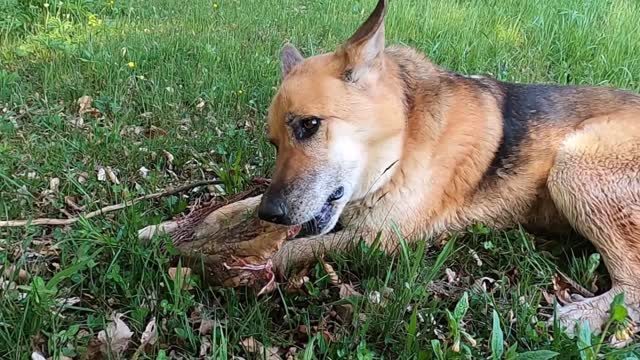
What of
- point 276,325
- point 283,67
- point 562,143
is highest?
point 283,67

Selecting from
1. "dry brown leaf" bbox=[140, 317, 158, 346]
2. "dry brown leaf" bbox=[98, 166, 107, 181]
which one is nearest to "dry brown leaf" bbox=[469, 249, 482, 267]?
"dry brown leaf" bbox=[140, 317, 158, 346]

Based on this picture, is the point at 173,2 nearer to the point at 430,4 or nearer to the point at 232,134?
the point at 430,4

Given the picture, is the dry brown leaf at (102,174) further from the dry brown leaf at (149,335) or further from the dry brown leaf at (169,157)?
the dry brown leaf at (149,335)

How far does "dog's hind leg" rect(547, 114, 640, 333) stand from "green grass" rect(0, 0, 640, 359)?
0.15 meters

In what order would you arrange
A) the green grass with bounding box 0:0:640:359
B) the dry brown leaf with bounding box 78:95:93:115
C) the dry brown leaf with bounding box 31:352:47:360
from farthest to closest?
the dry brown leaf with bounding box 78:95:93:115, the green grass with bounding box 0:0:640:359, the dry brown leaf with bounding box 31:352:47:360

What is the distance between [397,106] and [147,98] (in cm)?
228

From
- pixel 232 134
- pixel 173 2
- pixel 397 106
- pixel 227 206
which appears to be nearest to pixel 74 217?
pixel 227 206

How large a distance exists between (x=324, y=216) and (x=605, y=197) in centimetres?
132

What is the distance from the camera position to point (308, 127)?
3.02m

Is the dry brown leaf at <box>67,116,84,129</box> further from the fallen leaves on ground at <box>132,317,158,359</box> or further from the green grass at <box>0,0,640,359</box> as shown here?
the fallen leaves on ground at <box>132,317,158,359</box>

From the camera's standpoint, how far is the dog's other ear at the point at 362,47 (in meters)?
3.09

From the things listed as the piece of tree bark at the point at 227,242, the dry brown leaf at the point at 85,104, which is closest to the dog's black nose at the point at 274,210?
the piece of tree bark at the point at 227,242

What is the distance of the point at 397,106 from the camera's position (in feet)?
10.7

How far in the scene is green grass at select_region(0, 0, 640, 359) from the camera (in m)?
2.66
